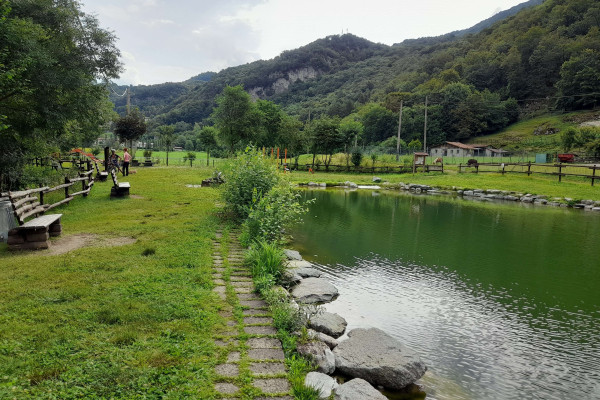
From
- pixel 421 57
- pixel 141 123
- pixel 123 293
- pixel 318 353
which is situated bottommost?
pixel 318 353

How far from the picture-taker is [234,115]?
3612 cm

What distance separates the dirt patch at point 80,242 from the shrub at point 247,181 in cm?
367

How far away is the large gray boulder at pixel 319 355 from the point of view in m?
4.43

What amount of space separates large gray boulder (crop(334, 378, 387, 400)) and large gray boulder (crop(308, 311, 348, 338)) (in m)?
1.61

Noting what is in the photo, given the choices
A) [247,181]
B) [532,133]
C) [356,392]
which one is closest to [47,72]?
[247,181]

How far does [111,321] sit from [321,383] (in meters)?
2.68

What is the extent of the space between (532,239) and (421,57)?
13061 centimetres

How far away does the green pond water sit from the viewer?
16.9 feet

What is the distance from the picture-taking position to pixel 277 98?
134 m

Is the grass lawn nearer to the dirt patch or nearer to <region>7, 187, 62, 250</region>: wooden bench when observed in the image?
the dirt patch

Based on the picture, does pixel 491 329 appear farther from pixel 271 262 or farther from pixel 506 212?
pixel 506 212

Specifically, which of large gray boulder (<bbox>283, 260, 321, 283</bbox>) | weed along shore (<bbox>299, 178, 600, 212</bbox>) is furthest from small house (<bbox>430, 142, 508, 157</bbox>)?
large gray boulder (<bbox>283, 260, 321, 283</bbox>)

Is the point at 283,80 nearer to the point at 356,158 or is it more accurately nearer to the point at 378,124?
the point at 378,124

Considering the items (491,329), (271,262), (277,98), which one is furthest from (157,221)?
(277,98)
